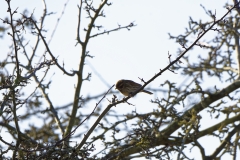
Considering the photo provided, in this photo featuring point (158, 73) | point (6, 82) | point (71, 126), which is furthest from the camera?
point (71, 126)

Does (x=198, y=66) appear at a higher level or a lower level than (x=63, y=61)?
higher

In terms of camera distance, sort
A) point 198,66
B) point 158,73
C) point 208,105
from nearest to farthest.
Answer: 1. point 158,73
2. point 208,105
3. point 198,66

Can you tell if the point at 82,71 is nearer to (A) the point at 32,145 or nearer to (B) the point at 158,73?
(A) the point at 32,145

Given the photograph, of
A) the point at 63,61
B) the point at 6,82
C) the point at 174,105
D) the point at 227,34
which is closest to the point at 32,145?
the point at 6,82

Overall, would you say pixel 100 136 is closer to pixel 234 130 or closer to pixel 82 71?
pixel 82 71

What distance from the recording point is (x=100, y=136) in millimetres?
8297

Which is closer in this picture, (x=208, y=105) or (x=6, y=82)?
(x=6, y=82)

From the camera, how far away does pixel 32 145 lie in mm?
5980

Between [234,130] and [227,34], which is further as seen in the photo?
[227,34]

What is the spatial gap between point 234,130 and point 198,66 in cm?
193

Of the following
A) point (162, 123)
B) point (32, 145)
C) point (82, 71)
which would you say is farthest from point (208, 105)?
point (32, 145)

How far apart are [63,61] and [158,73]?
9.15 ft

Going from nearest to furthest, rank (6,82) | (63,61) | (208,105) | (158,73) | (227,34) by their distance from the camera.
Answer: (158,73) < (6,82) < (63,61) < (208,105) < (227,34)

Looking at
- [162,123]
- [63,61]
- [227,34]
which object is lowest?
[162,123]
